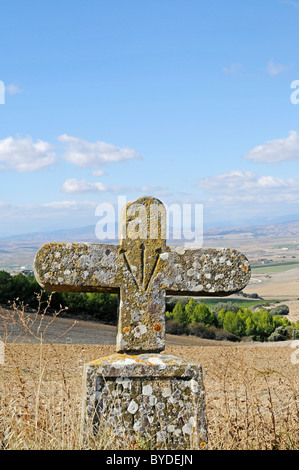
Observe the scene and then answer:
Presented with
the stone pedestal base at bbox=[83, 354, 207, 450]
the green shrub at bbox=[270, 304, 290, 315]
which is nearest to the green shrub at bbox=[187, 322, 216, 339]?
the green shrub at bbox=[270, 304, 290, 315]

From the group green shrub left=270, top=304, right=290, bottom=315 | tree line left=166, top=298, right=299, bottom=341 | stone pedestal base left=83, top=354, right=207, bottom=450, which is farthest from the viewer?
green shrub left=270, top=304, right=290, bottom=315

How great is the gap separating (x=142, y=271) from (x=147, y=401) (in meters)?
1.01

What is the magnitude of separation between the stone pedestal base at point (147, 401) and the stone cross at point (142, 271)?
0.70 ft

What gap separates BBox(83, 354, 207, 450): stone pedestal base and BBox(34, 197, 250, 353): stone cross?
0.21 m

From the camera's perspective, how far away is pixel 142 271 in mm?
3771

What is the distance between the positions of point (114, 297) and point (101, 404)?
25980 millimetres

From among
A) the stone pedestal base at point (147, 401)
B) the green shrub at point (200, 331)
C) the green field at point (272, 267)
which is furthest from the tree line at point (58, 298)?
the green field at point (272, 267)

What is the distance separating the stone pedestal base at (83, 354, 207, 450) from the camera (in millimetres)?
3447

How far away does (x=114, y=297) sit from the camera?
96.0 feet

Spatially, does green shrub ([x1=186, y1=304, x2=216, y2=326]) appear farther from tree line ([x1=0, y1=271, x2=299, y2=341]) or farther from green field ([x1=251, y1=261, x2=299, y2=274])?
green field ([x1=251, y1=261, x2=299, y2=274])

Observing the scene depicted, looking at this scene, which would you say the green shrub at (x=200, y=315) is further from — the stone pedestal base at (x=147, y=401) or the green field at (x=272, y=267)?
the green field at (x=272, y=267)

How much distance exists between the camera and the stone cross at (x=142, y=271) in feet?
12.1
